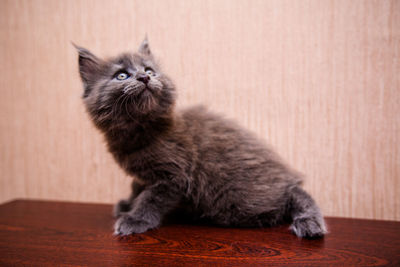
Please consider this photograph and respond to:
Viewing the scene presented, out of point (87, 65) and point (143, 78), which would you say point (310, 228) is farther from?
point (87, 65)

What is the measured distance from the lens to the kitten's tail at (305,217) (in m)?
0.91

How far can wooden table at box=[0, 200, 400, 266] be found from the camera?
76 cm

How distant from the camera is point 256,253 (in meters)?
0.80

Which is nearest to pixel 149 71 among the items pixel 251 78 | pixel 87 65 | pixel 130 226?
pixel 87 65

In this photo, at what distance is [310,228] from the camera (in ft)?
2.97

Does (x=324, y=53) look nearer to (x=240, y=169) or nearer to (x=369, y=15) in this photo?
(x=369, y=15)

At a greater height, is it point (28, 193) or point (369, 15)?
point (369, 15)

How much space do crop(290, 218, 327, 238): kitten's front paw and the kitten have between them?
0.10 ft

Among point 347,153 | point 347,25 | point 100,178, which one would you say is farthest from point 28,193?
point 347,25

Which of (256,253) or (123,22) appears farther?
(123,22)

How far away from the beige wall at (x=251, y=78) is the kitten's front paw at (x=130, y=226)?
18.0 inches

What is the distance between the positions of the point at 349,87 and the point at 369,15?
0.28 m

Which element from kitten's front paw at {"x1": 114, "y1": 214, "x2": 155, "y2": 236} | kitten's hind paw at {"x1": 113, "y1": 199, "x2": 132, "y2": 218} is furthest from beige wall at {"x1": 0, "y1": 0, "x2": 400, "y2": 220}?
kitten's front paw at {"x1": 114, "y1": 214, "x2": 155, "y2": 236}

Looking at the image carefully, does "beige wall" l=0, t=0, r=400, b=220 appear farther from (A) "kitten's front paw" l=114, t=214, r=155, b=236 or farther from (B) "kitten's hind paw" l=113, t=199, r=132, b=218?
(A) "kitten's front paw" l=114, t=214, r=155, b=236
